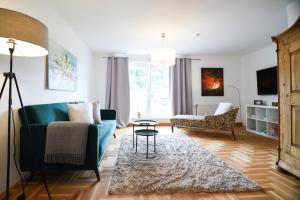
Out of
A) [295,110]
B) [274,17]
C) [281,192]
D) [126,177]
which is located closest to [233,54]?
[274,17]

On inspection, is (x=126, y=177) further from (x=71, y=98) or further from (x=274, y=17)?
(x=274, y=17)

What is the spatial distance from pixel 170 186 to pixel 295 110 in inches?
64.0

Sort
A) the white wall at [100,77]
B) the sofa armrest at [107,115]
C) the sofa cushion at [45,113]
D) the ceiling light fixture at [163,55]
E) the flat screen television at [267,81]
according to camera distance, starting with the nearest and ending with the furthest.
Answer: the sofa cushion at [45,113] → the ceiling light fixture at [163,55] → the sofa armrest at [107,115] → the flat screen television at [267,81] → the white wall at [100,77]

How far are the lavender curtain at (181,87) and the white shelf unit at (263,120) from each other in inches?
65.0

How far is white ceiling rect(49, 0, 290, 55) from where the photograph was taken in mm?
2719

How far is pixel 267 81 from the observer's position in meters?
4.74

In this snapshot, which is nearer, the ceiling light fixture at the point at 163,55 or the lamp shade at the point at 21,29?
the lamp shade at the point at 21,29

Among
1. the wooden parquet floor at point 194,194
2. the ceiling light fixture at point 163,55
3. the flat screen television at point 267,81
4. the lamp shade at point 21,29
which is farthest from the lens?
the flat screen television at point 267,81

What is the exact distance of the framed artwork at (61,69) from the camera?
108 inches

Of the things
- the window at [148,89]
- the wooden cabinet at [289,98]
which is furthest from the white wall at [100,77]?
the wooden cabinet at [289,98]

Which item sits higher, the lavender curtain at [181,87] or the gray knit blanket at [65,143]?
the lavender curtain at [181,87]

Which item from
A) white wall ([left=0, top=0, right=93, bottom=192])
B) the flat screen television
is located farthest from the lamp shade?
the flat screen television

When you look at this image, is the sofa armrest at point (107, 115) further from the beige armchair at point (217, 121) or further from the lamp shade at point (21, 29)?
the lamp shade at point (21, 29)

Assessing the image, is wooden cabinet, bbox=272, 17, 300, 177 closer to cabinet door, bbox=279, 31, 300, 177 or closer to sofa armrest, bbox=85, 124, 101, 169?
cabinet door, bbox=279, 31, 300, 177
